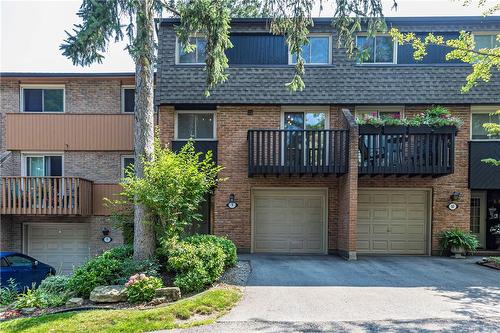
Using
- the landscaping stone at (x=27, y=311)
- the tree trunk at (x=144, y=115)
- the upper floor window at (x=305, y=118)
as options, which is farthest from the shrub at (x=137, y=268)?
the upper floor window at (x=305, y=118)

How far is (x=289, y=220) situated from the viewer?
40.5 feet

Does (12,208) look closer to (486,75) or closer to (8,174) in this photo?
(8,174)

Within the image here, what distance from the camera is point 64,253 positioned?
14.1 meters

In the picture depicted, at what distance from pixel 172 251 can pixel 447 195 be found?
9557 millimetres

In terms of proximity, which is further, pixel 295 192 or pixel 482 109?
pixel 295 192

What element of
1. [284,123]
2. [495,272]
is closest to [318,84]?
[284,123]

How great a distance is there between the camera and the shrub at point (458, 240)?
11.2m

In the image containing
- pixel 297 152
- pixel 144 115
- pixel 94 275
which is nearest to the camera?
pixel 94 275

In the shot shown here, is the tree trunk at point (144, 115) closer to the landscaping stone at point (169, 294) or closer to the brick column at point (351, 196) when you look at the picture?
the landscaping stone at point (169, 294)

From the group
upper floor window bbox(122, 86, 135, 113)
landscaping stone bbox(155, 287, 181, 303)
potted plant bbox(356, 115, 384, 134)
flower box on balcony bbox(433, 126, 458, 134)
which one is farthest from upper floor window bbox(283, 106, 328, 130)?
landscaping stone bbox(155, 287, 181, 303)

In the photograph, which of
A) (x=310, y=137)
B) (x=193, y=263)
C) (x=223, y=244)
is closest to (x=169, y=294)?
(x=193, y=263)

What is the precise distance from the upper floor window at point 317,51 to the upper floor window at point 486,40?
5.14 metres

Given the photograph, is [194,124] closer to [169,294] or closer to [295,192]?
[295,192]

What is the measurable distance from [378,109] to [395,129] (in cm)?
163
